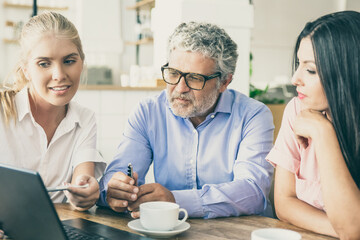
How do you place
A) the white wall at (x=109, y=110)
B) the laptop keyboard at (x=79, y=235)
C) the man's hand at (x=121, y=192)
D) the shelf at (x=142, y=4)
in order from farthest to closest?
1. the shelf at (x=142, y=4)
2. the white wall at (x=109, y=110)
3. the man's hand at (x=121, y=192)
4. the laptop keyboard at (x=79, y=235)

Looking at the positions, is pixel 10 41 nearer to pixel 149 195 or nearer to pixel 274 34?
pixel 274 34

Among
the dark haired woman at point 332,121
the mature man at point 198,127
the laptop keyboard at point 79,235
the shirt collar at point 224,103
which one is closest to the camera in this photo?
the laptop keyboard at point 79,235

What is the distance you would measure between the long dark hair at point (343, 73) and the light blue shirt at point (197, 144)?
386 mm

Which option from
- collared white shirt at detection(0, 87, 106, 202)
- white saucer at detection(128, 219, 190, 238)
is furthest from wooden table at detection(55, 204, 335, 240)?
collared white shirt at detection(0, 87, 106, 202)

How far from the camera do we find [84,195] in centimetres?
127

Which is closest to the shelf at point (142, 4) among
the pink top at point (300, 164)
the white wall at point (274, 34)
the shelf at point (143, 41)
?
the shelf at point (143, 41)

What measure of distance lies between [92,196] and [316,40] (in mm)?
782

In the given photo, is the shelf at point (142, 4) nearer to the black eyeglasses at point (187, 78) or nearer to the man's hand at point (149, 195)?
the black eyeglasses at point (187, 78)

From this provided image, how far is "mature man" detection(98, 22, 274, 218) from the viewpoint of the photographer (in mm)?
1597

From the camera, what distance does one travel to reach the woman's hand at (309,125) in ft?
3.98

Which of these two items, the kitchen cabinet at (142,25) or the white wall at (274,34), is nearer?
the kitchen cabinet at (142,25)

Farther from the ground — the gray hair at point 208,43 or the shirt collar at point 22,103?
the gray hair at point 208,43

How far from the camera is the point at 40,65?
4.86 feet

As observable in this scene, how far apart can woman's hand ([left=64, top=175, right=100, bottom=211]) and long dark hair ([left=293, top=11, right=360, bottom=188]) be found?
0.72m
